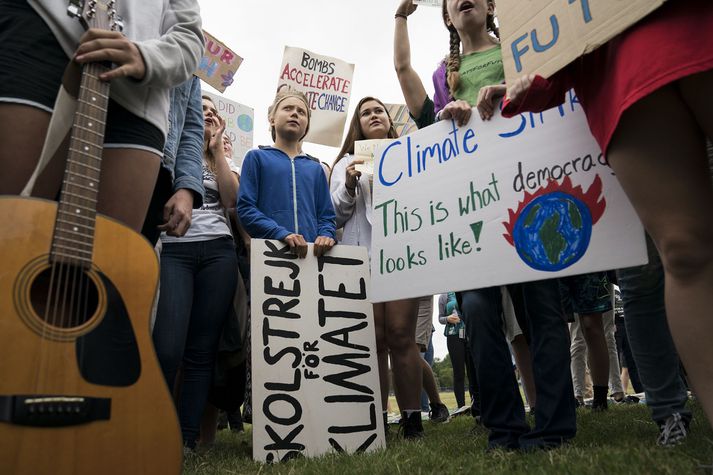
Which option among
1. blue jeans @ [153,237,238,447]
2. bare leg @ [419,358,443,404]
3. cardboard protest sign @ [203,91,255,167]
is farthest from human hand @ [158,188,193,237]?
cardboard protest sign @ [203,91,255,167]

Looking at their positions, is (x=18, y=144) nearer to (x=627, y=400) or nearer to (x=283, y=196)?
(x=283, y=196)

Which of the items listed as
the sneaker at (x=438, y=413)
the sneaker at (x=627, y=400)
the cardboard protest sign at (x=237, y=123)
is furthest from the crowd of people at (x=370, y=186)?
the cardboard protest sign at (x=237, y=123)

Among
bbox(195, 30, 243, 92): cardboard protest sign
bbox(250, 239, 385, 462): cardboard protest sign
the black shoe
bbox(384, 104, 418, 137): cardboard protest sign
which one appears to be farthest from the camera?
bbox(195, 30, 243, 92): cardboard protest sign

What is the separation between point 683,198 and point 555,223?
64 cm

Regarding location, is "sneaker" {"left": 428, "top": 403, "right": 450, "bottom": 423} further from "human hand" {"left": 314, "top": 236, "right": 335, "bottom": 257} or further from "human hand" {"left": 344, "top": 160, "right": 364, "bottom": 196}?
"human hand" {"left": 314, "top": 236, "right": 335, "bottom": 257}

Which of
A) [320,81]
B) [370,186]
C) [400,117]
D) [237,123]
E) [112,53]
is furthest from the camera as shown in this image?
[237,123]

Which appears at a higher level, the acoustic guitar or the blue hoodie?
the blue hoodie

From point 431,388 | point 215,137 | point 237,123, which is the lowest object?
point 431,388

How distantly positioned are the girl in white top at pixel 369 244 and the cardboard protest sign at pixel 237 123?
333 centimetres

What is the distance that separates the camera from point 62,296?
1.25 m

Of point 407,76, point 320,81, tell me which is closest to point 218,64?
point 320,81

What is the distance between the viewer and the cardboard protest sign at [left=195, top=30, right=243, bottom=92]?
20.2 feet

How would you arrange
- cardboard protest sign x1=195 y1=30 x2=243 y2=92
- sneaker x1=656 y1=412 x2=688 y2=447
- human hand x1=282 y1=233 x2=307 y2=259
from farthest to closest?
cardboard protest sign x1=195 y1=30 x2=243 y2=92 → human hand x1=282 y1=233 x2=307 y2=259 → sneaker x1=656 y1=412 x2=688 y2=447

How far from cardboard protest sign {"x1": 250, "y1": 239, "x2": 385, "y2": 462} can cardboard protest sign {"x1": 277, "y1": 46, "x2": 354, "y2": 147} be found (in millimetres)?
3551
